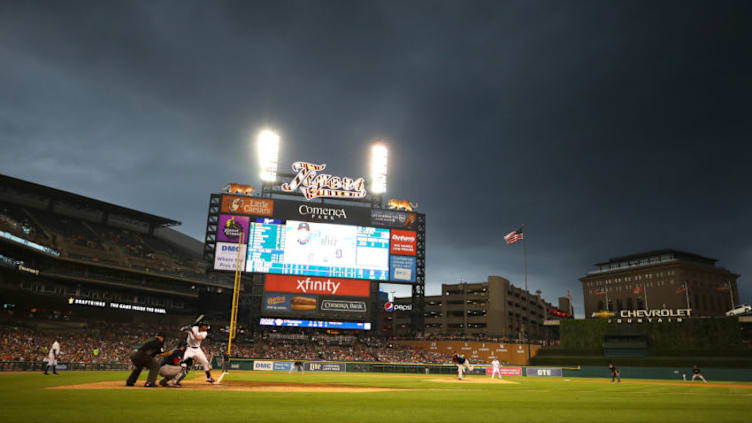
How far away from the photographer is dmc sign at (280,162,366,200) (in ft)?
187

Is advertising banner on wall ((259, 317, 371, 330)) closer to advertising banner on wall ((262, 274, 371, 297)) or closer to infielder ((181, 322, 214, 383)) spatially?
advertising banner on wall ((262, 274, 371, 297))

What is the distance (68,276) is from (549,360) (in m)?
52.9

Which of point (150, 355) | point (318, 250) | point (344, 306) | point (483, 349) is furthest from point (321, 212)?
point (150, 355)

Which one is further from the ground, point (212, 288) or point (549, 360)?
point (212, 288)

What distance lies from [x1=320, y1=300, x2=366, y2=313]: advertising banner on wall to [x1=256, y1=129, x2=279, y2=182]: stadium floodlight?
17.0 meters

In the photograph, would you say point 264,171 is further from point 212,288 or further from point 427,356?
point 427,356

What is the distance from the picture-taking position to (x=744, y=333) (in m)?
52.4

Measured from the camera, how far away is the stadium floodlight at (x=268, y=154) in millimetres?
57094

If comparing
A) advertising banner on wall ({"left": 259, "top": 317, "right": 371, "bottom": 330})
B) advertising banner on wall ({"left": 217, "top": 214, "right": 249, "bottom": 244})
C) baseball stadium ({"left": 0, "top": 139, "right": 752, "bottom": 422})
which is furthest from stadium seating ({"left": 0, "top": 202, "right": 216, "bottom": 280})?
advertising banner on wall ({"left": 259, "top": 317, "right": 371, "bottom": 330})

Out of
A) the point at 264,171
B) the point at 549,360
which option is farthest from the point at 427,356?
the point at 264,171

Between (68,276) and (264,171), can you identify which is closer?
(68,276)

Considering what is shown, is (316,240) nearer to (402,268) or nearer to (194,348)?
(402,268)

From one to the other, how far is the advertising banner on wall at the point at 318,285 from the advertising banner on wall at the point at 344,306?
0.82 metres

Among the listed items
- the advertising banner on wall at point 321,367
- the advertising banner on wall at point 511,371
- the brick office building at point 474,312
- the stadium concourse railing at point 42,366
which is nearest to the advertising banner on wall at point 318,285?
the advertising banner on wall at point 321,367
